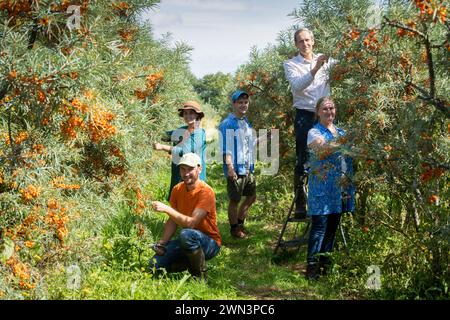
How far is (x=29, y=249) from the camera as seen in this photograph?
158 inches

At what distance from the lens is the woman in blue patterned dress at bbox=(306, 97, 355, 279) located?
5.00 meters

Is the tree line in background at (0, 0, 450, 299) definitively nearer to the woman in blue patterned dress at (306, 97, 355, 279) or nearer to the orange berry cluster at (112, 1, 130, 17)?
the woman in blue patterned dress at (306, 97, 355, 279)

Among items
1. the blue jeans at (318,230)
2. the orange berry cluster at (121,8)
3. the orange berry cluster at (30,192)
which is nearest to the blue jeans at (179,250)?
the blue jeans at (318,230)

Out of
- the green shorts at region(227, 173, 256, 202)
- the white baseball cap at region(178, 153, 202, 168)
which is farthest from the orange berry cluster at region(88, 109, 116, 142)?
the green shorts at region(227, 173, 256, 202)

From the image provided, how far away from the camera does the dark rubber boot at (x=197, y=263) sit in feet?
15.8

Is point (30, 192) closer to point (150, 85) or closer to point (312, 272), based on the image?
point (312, 272)

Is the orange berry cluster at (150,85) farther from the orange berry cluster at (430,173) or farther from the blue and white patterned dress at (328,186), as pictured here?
the orange berry cluster at (430,173)

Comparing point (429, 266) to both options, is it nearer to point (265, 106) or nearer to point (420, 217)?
point (420, 217)

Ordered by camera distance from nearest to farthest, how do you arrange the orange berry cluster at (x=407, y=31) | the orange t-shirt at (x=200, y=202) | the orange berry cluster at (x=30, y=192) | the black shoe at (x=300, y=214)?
the orange berry cluster at (x=407, y=31) → the orange berry cluster at (x=30, y=192) → the orange t-shirt at (x=200, y=202) → the black shoe at (x=300, y=214)

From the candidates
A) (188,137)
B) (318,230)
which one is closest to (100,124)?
(188,137)

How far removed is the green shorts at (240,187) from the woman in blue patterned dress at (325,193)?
1785 millimetres

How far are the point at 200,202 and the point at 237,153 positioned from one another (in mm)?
1996

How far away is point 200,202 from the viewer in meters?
4.98
